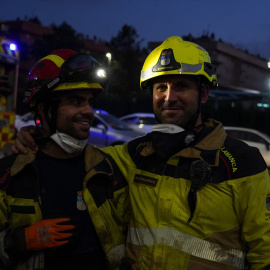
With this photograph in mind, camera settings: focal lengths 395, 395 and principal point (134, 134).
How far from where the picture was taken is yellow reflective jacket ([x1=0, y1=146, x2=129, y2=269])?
239 centimetres

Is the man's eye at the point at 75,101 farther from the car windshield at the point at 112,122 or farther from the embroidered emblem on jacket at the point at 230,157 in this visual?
the car windshield at the point at 112,122

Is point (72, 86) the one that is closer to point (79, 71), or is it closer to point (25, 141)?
point (79, 71)

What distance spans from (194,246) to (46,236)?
0.85m

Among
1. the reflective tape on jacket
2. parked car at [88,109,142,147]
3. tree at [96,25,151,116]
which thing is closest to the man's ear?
the reflective tape on jacket

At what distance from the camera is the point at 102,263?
2514 mm

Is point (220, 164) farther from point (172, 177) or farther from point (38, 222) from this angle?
point (38, 222)

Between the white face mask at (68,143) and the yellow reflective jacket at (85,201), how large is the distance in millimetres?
98

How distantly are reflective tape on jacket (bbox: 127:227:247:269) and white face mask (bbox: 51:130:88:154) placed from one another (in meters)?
0.71

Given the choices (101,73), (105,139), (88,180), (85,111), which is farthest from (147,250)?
(105,139)

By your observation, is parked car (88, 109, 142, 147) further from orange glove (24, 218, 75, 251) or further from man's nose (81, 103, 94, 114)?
orange glove (24, 218, 75, 251)

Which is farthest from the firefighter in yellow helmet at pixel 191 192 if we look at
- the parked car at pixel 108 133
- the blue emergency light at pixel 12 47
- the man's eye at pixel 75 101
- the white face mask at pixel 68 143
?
the parked car at pixel 108 133

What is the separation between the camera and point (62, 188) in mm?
2496

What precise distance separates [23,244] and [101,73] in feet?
4.20

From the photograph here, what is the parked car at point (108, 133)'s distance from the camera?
41.8 feet
